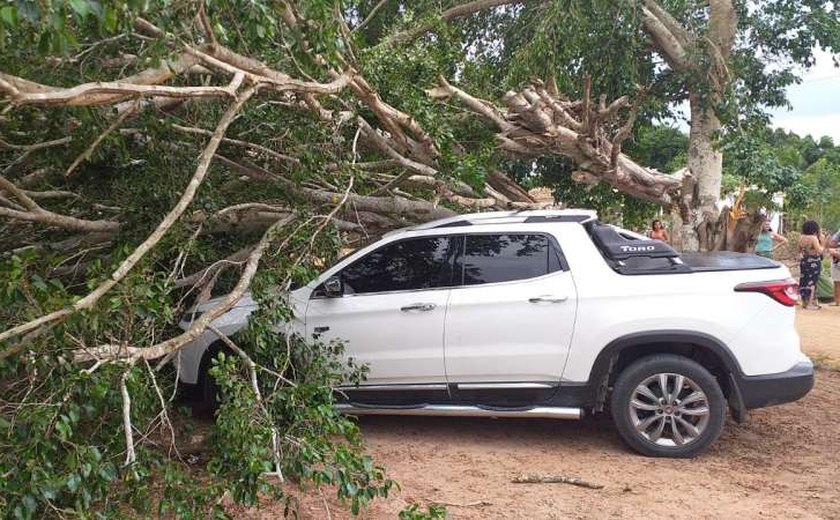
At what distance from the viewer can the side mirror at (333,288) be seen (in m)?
5.32

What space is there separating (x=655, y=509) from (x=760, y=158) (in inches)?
201

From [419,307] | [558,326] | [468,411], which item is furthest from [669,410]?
[419,307]

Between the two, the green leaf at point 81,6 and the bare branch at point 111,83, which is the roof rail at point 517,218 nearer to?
the bare branch at point 111,83

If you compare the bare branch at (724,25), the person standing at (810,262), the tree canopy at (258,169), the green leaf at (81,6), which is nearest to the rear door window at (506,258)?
the tree canopy at (258,169)

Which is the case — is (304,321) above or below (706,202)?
below

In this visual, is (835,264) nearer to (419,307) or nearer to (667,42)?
(667,42)

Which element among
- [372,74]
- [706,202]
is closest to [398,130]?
[372,74]

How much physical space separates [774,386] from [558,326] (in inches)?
58.1

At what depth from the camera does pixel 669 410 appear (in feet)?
16.1

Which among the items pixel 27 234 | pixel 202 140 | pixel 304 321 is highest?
pixel 202 140

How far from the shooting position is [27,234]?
542 centimetres

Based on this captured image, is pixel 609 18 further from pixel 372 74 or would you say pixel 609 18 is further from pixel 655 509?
pixel 655 509

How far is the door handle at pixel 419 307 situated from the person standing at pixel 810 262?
976 centimetres

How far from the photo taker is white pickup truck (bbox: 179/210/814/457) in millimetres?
4871
